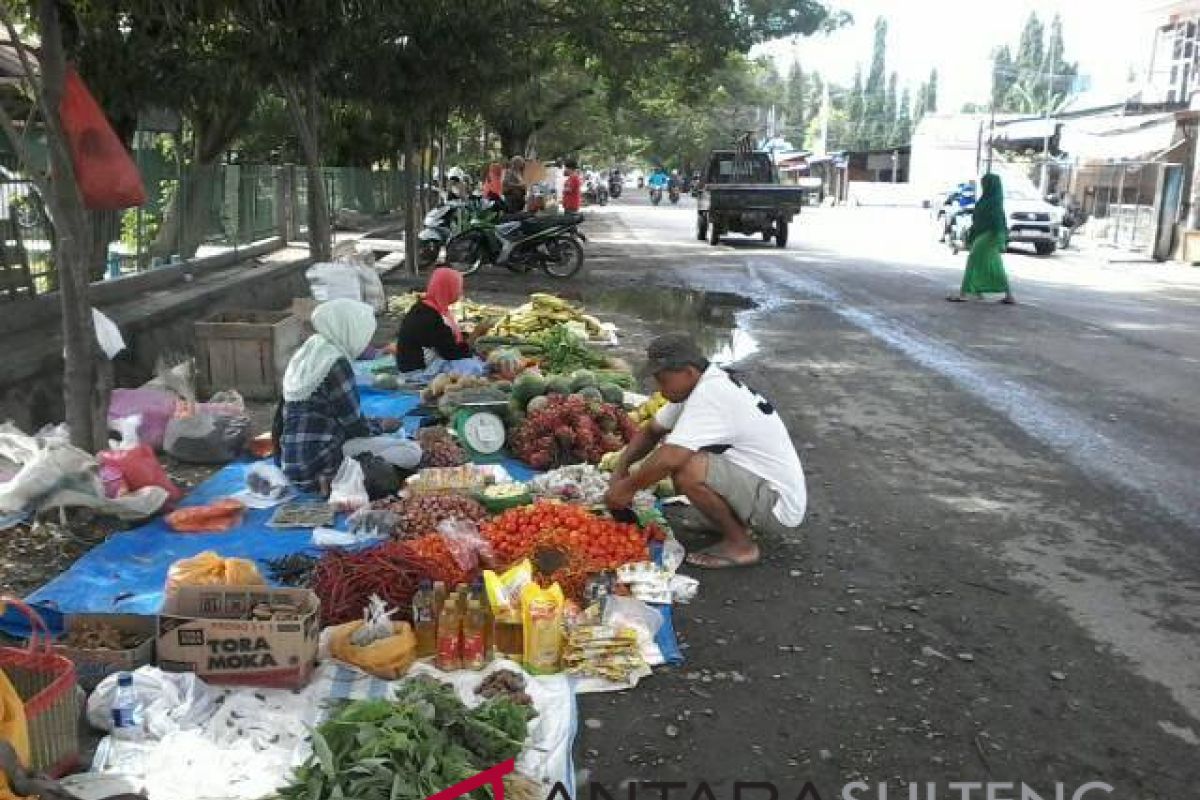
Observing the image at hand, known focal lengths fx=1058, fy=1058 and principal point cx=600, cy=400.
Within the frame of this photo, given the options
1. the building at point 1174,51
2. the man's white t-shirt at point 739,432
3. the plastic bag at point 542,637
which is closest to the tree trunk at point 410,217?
the man's white t-shirt at point 739,432

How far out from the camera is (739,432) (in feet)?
16.6

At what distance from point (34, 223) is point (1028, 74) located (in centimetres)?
9266

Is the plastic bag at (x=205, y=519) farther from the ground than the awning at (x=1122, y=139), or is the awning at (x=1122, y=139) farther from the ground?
the awning at (x=1122, y=139)

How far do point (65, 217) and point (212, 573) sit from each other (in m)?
2.33

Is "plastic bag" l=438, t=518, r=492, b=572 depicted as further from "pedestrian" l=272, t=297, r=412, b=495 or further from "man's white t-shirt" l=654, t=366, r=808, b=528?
"pedestrian" l=272, t=297, r=412, b=495

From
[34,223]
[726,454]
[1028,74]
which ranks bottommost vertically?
[726,454]

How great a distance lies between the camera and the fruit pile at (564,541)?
4.54 metres

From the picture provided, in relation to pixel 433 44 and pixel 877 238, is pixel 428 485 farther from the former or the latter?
pixel 877 238

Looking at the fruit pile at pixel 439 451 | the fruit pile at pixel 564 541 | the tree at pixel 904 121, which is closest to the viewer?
the fruit pile at pixel 564 541

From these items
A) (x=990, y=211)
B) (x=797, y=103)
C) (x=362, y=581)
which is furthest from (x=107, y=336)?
(x=797, y=103)

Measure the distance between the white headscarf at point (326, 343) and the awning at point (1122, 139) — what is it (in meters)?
25.5

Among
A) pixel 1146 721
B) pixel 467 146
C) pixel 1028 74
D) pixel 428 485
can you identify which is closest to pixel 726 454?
pixel 428 485

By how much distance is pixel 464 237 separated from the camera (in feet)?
58.8

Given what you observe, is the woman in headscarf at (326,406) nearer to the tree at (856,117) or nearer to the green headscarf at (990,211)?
the green headscarf at (990,211)
